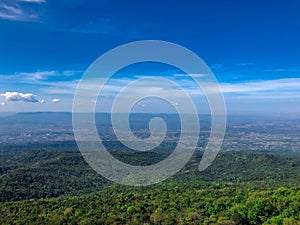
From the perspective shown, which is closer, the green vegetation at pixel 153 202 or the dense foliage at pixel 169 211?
the dense foliage at pixel 169 211

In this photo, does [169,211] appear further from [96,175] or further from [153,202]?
[96,175]

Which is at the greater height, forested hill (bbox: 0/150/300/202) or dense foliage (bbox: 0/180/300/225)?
dense foliage (bbox: 0/180/300/225)

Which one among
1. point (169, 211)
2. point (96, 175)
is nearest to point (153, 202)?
point (169, 211)

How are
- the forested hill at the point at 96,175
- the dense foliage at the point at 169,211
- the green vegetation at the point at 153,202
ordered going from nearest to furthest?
1. the dense foliage at the point at 169,211
2. the green vegetation at the point at 153,202
3. the forested hill at the point at 96,175

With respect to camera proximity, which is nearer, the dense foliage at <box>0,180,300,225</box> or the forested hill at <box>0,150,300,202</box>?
the dense foliage at <box>0,180,300,225</box>

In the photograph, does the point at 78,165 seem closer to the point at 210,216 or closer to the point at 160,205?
the point at 160,205

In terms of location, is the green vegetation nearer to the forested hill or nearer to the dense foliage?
the dense foliage

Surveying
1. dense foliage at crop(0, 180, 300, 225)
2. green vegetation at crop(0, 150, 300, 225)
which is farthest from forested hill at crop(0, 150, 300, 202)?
dense foliage at crop(0, 180, 300, 225)

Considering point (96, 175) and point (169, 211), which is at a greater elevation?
point (169, 211)

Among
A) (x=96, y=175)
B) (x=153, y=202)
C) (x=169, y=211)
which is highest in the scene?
(x=169, y=211)

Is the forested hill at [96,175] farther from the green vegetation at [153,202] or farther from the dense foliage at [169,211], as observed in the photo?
the dense foliage at [169,211]

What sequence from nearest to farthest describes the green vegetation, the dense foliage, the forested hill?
the dense foliage < the green vegetation < the forested hill

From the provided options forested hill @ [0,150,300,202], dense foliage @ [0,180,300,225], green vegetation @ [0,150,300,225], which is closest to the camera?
dense foliage @ [0,180,300,225]

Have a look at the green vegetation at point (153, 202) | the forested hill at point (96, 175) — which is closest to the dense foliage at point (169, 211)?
the green vegetation at point (153, 202)
